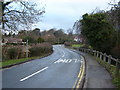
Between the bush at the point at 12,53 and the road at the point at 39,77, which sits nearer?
the road at the point at 39,77

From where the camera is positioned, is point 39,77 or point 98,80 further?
point 39,77

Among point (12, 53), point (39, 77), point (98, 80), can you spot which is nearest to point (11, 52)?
point (12, 53)

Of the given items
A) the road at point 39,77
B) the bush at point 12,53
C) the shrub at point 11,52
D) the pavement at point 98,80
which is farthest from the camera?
the bush at point 12,53

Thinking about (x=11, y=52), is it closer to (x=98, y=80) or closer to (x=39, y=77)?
(x=39, y=77)

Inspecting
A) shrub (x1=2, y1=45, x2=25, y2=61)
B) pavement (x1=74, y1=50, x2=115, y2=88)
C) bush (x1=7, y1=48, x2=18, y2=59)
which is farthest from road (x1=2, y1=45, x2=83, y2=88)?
bush (x1=7, y1=48, x2=18, y2=59)

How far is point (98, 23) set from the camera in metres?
36.0

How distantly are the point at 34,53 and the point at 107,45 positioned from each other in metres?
12.5

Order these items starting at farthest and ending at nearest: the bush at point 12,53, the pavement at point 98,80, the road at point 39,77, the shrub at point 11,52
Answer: the bush at point 12,53, the shrub at point 11,52, the road at point 39,77, the pavement at point 98,80

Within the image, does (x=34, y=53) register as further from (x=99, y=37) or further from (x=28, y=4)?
(x=28, y=4)

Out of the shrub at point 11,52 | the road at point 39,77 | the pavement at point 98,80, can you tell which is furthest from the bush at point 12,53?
the pavement at point 98,80

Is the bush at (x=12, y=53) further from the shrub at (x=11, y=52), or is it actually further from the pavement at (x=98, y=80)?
the pavement at (x=98, y=80)

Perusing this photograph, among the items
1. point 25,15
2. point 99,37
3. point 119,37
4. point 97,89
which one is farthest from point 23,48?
point 97,89

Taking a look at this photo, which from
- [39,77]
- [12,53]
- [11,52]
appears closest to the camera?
[39,77]

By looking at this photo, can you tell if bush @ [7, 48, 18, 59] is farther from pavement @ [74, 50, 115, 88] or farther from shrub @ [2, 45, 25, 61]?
pavement @ [74, 50, 115, 88]
